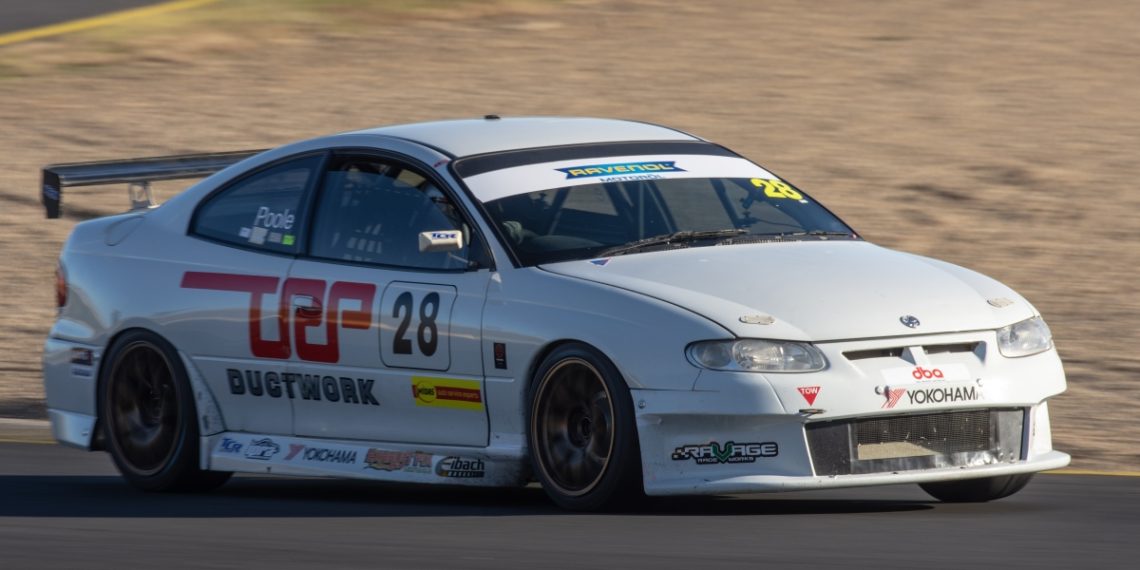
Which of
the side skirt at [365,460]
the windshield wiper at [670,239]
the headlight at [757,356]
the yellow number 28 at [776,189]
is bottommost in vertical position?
the side skirt at [365,460]

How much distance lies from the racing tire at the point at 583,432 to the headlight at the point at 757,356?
302mm

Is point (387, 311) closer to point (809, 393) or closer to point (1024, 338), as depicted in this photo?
point (809, 393)

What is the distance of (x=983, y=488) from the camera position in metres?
7.65

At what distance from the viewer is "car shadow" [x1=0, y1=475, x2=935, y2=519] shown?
7445 millimetres

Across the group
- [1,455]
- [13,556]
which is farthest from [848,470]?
[1,455]

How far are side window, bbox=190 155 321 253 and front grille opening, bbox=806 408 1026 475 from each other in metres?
2.54

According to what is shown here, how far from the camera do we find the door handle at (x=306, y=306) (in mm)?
8141

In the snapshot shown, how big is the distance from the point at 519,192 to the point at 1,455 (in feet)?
10.2

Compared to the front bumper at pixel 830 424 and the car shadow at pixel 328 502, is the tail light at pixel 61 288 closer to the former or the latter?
the car shadow at pixel 328 502

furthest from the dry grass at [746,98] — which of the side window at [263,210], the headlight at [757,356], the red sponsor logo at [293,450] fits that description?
the headlight at [757,356]

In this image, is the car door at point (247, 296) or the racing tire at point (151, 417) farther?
the racing tire at point (151, 417)

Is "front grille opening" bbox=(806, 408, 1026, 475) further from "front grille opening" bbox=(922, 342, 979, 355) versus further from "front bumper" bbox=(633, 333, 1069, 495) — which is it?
"front grille opening" bbox=(922, 342, 979, 355)

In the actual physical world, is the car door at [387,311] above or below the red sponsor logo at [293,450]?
above

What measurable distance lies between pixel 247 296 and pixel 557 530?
2.11 m
